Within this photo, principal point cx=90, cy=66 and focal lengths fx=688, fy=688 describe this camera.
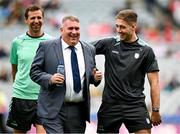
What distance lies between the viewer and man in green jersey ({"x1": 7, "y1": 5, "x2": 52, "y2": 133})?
7.98 m

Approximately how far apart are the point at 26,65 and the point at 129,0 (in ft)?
37.1

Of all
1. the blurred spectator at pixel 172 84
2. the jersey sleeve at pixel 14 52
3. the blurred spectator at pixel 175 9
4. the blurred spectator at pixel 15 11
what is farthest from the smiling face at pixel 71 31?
the blurred spectator at pixel 175 9

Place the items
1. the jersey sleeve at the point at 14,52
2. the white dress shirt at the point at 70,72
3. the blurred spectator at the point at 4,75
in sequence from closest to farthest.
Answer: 1. the white dress shirt at the point at 70,72
2. the jersey sleeve at the point at 14,52
3. the blurred spectator at the point at 4,75

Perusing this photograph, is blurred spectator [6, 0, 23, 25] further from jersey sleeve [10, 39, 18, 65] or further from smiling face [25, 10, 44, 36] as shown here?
smiling face [25, 10, 44, 36]

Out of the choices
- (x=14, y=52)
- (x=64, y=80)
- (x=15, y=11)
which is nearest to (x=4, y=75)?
(x=15, y=11)

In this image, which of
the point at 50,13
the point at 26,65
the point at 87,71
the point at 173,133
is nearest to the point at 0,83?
the point at 50,13

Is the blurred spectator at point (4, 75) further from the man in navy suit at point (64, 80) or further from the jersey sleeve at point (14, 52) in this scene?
the man in navy suit at point (64, 80)

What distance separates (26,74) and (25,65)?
11 cm

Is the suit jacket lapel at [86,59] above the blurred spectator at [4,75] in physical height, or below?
above

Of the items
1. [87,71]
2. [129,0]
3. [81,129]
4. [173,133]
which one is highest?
[129,0]

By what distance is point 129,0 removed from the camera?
19.1 metres

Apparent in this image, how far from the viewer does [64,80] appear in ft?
22.9

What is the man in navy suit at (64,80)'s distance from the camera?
22.9 feet

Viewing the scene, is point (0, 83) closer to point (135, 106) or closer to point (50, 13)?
point (50, 13)
